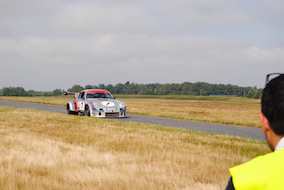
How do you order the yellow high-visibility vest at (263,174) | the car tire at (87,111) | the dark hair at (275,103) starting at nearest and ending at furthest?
the yellow high-visibility vest at (263,174), the dark hair at (275,103), the car tire at (87,111)

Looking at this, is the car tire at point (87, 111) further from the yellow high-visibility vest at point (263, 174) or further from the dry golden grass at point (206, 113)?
the yellow high-visibility vest at point (263, 174)

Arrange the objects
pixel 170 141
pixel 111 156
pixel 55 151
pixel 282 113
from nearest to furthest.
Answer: pixel 282 113, pixel 111 156, pixel 55 151, pixel 170 141

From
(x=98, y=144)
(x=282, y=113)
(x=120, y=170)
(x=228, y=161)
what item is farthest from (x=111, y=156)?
(x=282, y=113)

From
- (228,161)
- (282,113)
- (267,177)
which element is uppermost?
(282,113)

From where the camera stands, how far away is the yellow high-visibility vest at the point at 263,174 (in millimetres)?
1174

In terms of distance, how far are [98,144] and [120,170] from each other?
2.85 metres

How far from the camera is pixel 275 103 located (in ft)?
4.28

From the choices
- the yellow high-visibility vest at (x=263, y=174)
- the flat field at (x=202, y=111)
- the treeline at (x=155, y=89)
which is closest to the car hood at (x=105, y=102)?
the flat field at (x=202, y=111)

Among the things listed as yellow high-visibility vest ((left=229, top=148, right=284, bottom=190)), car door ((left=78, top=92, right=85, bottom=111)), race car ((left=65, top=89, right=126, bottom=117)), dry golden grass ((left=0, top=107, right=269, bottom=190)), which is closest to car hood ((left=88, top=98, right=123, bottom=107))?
race car ((left=65, top=89, right=126, bottom=117))

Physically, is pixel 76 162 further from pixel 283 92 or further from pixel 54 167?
pixel 283 92

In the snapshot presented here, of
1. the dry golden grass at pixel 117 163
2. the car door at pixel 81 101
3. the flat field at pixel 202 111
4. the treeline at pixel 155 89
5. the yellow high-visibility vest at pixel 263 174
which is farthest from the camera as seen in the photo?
the treeline at pixel 155 89

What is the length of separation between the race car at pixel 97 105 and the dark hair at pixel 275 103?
15.7 metres

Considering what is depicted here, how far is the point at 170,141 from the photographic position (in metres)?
8.45

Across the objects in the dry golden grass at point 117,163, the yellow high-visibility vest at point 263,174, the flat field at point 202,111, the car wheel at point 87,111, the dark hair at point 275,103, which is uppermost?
the dark hair at point 275,103
